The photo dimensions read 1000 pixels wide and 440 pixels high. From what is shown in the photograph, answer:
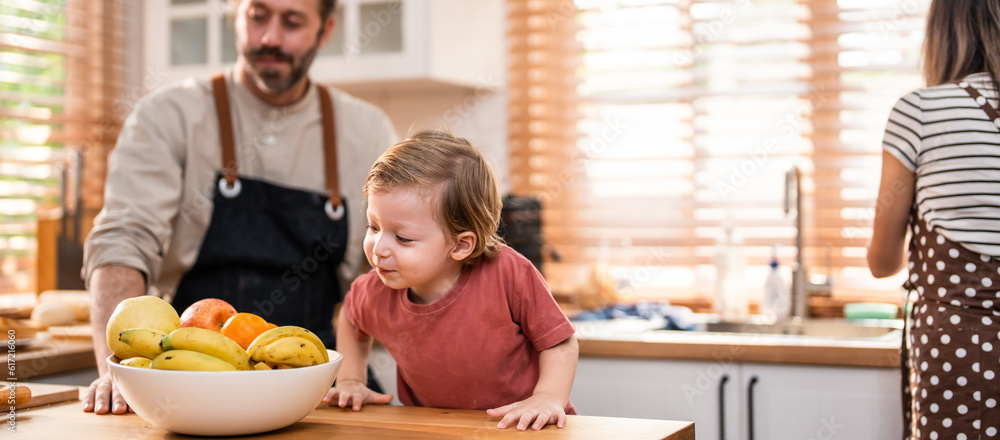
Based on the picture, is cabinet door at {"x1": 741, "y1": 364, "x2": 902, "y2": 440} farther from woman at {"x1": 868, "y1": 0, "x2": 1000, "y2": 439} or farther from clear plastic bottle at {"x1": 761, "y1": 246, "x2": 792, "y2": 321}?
clear plastic bottle at {"x1": 761, "y1": 246, "x2": 792, "y2": 321}

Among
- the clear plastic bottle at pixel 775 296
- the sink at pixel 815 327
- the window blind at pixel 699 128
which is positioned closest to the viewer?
the sink at pixel 815 327

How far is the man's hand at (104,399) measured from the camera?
3.53 ft

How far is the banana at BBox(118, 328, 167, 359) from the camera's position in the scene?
0.92 metres

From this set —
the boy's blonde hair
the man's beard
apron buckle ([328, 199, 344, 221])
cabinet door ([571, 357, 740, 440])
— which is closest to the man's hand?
the boy's blonde hair

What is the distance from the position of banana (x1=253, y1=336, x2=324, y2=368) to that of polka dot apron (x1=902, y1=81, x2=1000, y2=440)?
0.96 m

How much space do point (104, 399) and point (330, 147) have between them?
0.81 meters

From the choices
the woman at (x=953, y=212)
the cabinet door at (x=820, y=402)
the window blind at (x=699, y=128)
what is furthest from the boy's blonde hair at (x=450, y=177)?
the window blind at (x=699, y=128)

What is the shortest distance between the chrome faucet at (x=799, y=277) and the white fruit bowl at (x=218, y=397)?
1585 mm

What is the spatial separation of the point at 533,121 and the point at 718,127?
0.56 metres

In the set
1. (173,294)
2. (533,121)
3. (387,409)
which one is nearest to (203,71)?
(533,121)

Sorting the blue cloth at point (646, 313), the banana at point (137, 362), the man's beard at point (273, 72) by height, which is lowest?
the blue cloth at point (646, 313)

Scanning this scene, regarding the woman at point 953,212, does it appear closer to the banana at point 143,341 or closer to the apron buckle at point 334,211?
the apron buckle at point 334,211

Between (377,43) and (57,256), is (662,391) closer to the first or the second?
(377,43)

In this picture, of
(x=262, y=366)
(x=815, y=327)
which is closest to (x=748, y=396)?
(x=815, y=327)
